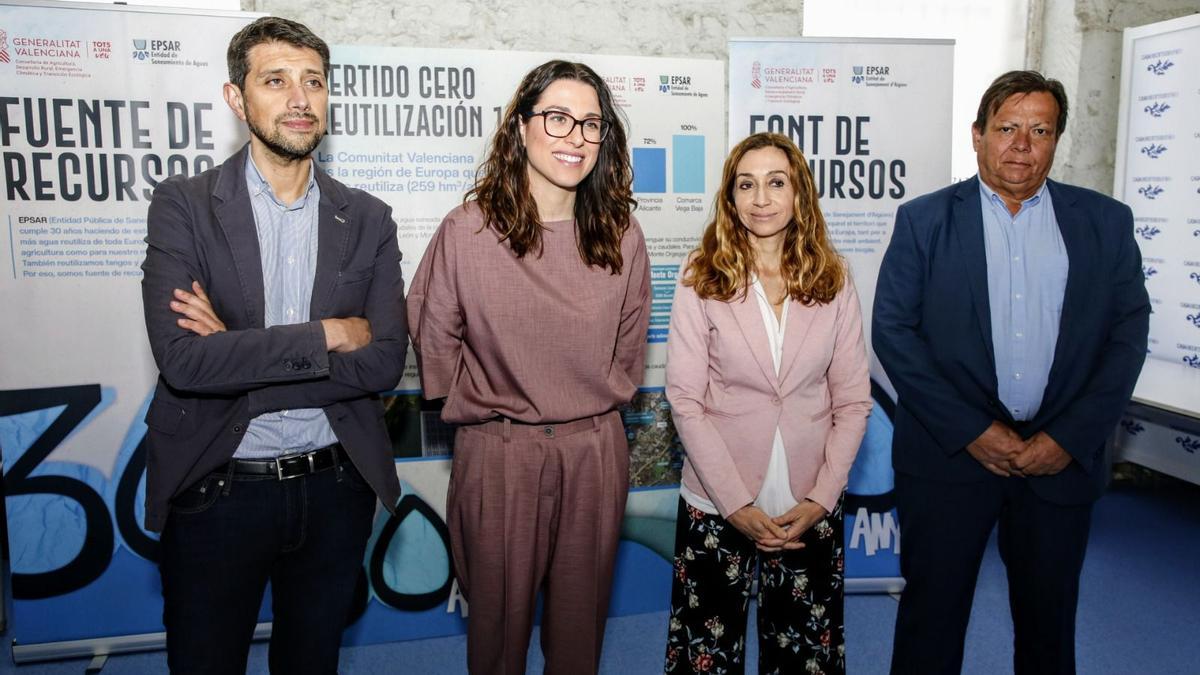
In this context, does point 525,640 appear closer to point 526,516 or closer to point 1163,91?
point 526,516

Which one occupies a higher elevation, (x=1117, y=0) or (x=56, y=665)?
(x=1117, y=0)

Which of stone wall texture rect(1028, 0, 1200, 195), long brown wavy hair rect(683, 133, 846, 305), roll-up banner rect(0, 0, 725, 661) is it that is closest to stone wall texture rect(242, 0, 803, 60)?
roll-up banner rect(0, 0, 725, 661)

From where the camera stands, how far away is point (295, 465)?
1.70 meters

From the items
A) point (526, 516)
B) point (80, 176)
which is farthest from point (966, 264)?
point (80, 176)

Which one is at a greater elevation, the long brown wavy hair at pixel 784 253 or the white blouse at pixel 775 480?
the long brown wavy hair at pixel 784 253

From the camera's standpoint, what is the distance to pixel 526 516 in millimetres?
1825

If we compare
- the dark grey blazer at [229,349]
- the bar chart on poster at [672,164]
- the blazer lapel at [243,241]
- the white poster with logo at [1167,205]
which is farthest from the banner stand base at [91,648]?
the white poster with logo at [1167,205]

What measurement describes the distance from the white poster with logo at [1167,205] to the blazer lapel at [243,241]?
4013mm

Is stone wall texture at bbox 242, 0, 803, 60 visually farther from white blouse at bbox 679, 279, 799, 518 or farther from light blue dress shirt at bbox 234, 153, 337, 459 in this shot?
white blouse at bbox 679, 279, 799, 518

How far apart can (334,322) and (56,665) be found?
2088 mm

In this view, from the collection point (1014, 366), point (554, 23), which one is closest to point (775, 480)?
point (1014, 366)

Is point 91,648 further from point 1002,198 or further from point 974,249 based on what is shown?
point 1002,198

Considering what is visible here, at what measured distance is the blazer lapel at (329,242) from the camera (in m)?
1.75

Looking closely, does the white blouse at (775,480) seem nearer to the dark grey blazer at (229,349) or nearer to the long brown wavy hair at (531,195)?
the long brown wavy hair at (531,195)
